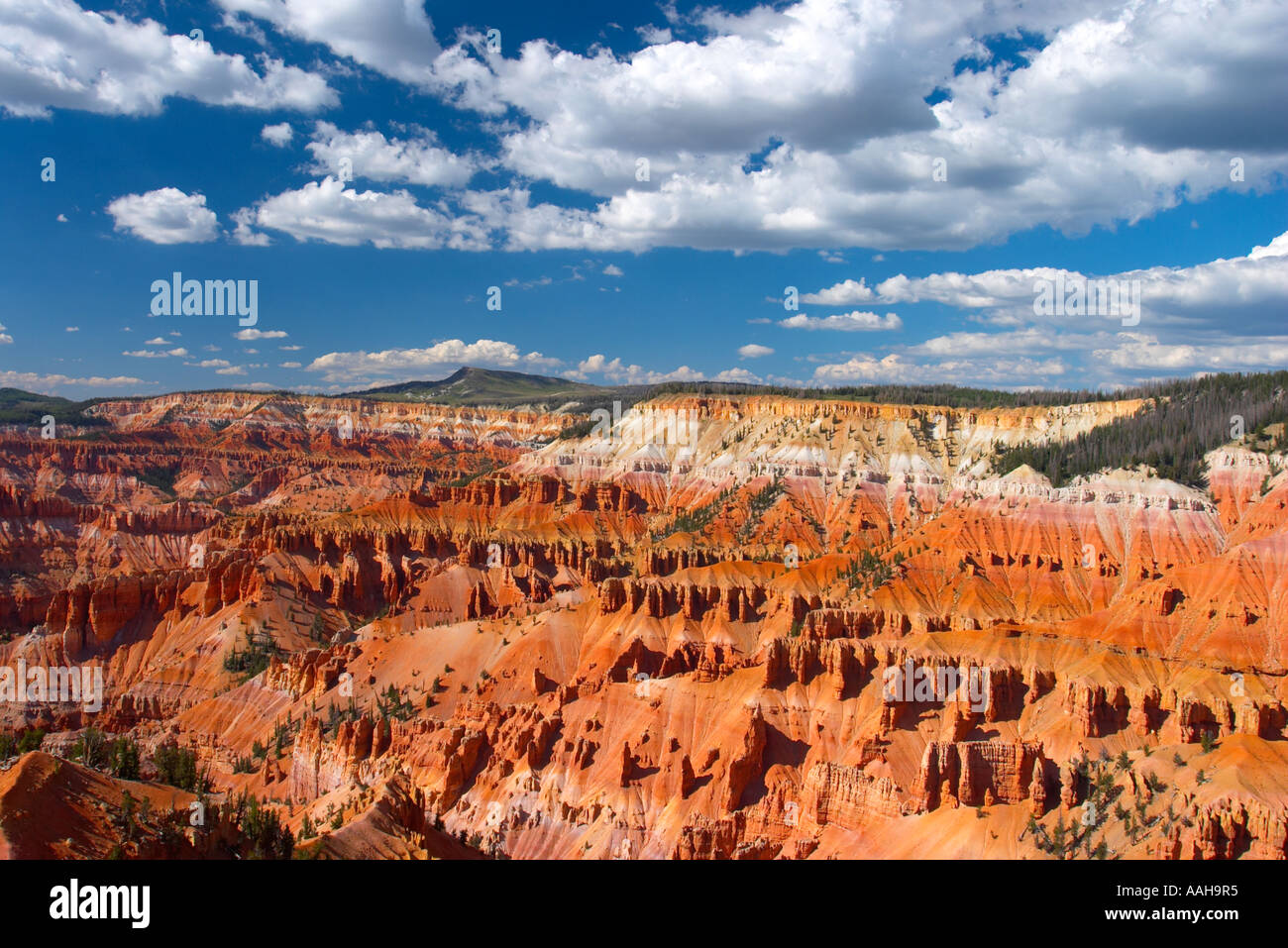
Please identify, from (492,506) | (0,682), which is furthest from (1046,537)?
(0,682)

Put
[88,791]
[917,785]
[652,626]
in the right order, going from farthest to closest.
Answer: [652,626]
[917,785]
[88,791]

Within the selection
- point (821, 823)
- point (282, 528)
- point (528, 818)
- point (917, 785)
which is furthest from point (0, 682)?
point (917, 785)

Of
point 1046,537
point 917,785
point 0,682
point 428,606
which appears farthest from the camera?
point 428,606

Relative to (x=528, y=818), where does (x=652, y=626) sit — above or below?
above

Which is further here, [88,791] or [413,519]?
[413,519]
